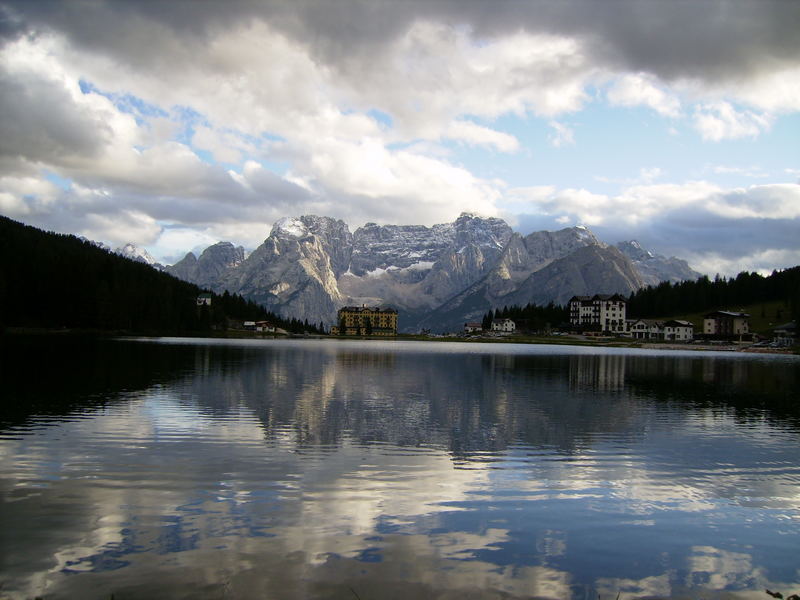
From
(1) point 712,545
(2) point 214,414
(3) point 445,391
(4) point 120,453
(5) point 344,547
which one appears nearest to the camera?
(5) point 344,547

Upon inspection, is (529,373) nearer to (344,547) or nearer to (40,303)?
(344,547)

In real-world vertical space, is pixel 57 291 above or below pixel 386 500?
above

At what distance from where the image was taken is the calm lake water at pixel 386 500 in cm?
1503

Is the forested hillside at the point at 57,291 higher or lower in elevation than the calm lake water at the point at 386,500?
higher

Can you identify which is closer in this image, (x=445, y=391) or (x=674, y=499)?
(x=674, y=499)

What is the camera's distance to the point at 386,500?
2141 cm

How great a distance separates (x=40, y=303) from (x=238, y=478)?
6847 inches

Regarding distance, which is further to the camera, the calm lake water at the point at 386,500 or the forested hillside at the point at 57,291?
the forested hillside at the point at 57,291

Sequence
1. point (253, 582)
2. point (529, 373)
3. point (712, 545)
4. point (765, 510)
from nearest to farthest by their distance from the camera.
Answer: point (253, 582) < point (712, 545) < point (765, 510) < point (529, 373)

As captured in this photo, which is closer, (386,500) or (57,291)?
(386,500)

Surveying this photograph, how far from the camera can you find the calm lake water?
15031mm

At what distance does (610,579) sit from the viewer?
50.4ft

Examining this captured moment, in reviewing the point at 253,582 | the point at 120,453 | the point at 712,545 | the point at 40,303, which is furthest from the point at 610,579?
the point at 40,303

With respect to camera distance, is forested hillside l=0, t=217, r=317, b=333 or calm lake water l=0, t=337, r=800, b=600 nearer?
calm lake water l=0, t=337, r=800, b=600
